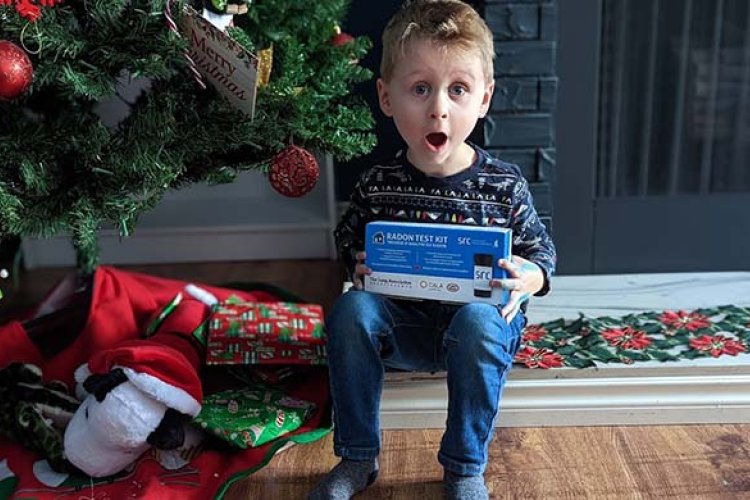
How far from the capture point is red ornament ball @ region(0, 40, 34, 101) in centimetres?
114

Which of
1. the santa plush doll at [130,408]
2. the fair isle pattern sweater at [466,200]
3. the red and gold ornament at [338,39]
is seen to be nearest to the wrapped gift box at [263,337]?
the santa plush doll at [130,408]

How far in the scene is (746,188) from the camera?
6.05 ft

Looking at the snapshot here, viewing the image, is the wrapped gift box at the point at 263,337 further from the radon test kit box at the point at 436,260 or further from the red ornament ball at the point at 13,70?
the red ornament ball at the point at 13,70

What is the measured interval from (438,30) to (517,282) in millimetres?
365

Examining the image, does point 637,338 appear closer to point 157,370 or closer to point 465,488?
point 465,488

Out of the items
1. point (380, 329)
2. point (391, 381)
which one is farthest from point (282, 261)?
point (380, 329)

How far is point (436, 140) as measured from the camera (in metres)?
1.21

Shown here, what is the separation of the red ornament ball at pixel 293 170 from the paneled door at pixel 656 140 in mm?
609

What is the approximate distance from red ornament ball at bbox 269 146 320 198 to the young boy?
101 millimetres

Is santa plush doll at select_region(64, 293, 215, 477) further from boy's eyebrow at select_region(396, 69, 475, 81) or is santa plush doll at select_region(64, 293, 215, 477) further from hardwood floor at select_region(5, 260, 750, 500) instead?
boy's eyebrow at select_region(396, 69, 475, 81)

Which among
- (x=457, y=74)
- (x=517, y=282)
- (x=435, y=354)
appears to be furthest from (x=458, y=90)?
(x=435, y=354)

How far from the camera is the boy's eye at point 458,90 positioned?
47.1 inches

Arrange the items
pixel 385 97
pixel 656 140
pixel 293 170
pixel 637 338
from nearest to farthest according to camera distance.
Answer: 1. pixel 385 97
2. pixel 293 170
3. pixel 637 338
4. pixel 656 140

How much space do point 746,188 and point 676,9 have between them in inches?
16.3
